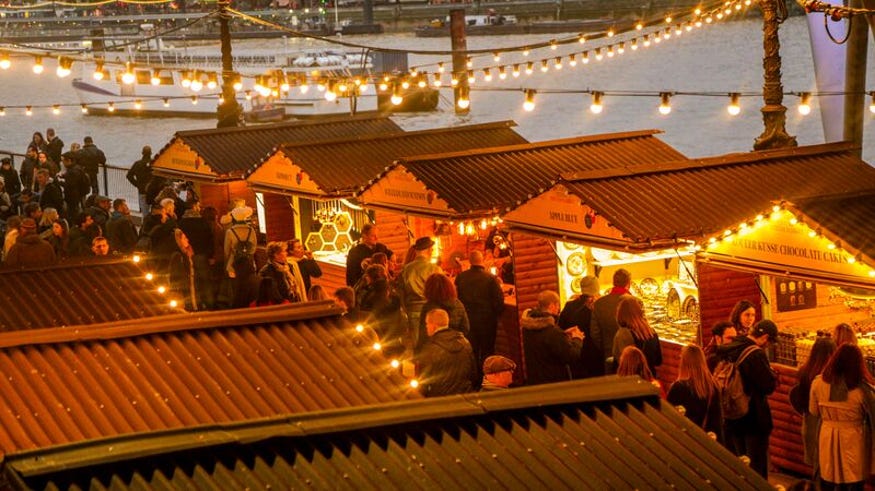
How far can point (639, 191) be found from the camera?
1312 cm

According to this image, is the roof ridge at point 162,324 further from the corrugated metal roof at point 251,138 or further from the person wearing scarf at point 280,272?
the corrugated metal roof at point 251,138

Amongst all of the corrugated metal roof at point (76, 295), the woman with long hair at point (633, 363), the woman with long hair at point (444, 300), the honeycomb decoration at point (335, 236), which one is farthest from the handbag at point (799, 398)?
the honeycomb decoration at point (335, 236)

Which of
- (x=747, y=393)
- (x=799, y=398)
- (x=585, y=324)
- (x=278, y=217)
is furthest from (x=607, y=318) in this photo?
(x=278, y=217)

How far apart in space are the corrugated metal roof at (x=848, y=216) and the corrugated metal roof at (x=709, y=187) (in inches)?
16.6

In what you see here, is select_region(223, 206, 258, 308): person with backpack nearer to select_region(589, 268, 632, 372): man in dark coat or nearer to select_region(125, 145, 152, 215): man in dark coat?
select_region(589, 268, 632, 372): man in dark coat

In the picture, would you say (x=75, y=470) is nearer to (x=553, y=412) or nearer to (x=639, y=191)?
(x=553, y=412)

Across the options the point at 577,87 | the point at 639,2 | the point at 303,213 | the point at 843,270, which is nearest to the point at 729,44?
the point at 577,87

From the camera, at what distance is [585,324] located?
11930 millimetres

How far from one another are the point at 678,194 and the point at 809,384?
3.88 m

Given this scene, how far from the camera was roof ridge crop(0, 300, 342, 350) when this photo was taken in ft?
24.1

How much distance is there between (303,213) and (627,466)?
14556 mm

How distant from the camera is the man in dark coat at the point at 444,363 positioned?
9811 millimetres

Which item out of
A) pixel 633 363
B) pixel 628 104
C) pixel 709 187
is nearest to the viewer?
pixel 633 363

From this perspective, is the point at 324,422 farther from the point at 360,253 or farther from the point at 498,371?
the point at 360,253
